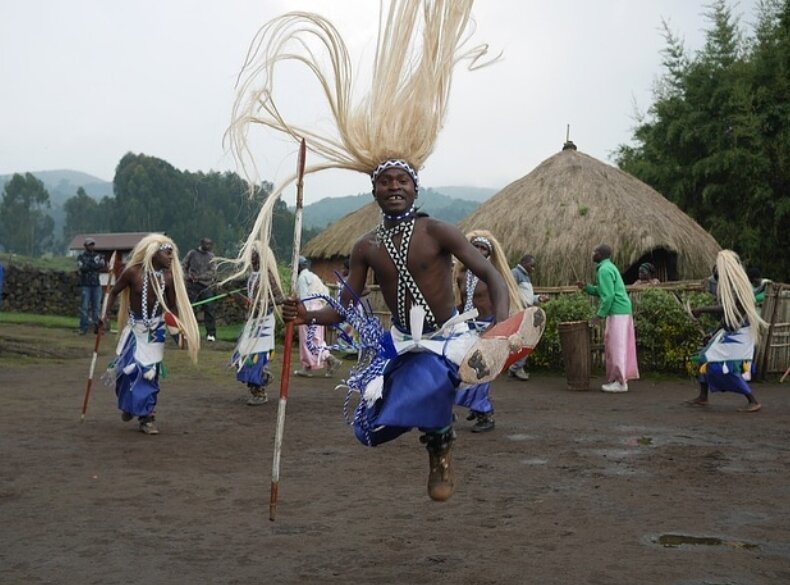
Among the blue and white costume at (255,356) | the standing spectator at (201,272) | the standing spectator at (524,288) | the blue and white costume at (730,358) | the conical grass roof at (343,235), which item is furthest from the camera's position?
the conical grass roof at (343,235)

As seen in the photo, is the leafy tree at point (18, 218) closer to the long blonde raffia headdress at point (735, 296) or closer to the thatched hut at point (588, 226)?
the thatched hut at point (588, 226)

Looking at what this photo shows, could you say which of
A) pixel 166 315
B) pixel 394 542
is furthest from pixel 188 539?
pixel 166 315

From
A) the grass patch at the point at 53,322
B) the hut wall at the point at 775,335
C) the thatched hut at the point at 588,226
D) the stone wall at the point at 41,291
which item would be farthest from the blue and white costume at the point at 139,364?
the stone wall at the point at 41,291

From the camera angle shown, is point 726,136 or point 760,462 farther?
point 726,136

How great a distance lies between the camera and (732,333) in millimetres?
10047

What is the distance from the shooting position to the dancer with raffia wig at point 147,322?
8.34 m

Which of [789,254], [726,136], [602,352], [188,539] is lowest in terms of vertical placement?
[188,539]

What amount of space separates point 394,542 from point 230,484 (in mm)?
1804

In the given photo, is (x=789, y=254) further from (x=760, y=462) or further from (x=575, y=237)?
(x=760, y=462)

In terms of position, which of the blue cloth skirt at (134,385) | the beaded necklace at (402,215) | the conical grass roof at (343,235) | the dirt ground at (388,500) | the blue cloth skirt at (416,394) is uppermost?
the conical grass roof at (343,235)

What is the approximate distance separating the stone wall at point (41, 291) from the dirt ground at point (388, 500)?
557 inches

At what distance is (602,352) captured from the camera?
14.1 metres

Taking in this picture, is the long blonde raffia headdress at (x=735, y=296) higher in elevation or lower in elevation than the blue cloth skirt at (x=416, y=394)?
higher

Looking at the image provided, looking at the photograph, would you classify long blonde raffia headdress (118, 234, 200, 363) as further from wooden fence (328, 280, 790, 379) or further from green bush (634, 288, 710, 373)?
green bush (634, 288, 710, 373)
